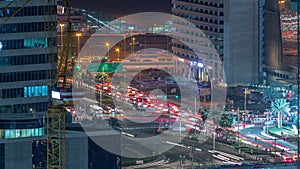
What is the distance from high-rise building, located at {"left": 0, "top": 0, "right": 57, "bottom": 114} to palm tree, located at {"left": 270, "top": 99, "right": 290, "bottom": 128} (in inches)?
432

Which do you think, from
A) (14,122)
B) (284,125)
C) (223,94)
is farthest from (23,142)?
(223,94)

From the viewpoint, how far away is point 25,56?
23.6m

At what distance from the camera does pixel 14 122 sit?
19.2 m

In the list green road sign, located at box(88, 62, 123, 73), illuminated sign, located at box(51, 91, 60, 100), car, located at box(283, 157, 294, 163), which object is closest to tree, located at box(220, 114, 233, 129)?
car, located at box(283, 157, 294, 163)

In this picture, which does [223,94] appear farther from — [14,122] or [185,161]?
[14,122]

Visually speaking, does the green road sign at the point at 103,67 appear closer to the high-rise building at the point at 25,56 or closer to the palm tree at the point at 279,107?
the palm tree at the point at 279,107

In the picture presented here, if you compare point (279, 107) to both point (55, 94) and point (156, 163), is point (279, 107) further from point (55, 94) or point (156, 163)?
point (55, 94)

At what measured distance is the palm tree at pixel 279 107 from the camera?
32259 mm

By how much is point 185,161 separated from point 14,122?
23.9 feet

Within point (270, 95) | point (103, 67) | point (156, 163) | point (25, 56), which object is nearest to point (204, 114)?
point (270, 95)

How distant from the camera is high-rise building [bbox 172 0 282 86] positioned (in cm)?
3972

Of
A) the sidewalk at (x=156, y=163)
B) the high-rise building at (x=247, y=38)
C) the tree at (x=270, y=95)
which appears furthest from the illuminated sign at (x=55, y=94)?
the high-rise building at (x=247, y=38)

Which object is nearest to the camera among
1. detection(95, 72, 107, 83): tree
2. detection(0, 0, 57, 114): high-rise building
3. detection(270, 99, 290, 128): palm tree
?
detection(0, 0, 57, 114): high-rise building

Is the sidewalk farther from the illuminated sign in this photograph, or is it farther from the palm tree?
the palm tree
